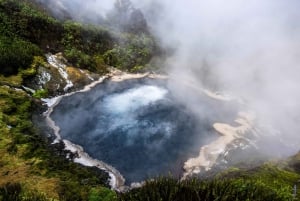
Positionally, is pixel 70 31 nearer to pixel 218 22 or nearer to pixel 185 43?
pixel 185 43

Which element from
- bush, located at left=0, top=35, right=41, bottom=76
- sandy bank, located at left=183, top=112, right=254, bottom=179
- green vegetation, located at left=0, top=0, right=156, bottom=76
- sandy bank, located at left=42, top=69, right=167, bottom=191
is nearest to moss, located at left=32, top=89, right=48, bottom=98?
sandy bank, located at left=42, top=69, right=167, bottom=191

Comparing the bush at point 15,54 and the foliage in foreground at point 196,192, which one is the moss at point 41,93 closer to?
the bush at point 15,54

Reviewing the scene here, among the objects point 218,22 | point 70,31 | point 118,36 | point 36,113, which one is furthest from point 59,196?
point 218,22

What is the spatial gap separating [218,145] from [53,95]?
25.7m

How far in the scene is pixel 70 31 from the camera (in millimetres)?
80562

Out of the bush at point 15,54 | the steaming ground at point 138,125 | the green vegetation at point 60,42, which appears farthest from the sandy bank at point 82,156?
the green vegetation at point 60,42

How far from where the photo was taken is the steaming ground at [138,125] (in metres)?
50.0

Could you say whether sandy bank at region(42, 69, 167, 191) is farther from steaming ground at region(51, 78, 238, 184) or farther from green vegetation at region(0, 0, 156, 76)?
green vegetation at region(0, 0, 156, 76)

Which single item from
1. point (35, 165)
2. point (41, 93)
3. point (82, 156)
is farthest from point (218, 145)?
point (41, 93)

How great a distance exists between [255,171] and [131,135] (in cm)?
1914

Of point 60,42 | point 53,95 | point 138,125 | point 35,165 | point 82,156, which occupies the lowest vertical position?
point 35,165

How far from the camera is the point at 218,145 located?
56000 millimetres

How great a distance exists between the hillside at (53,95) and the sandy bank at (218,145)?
5.26m

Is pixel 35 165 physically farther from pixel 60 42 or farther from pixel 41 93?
pixel 60 42
